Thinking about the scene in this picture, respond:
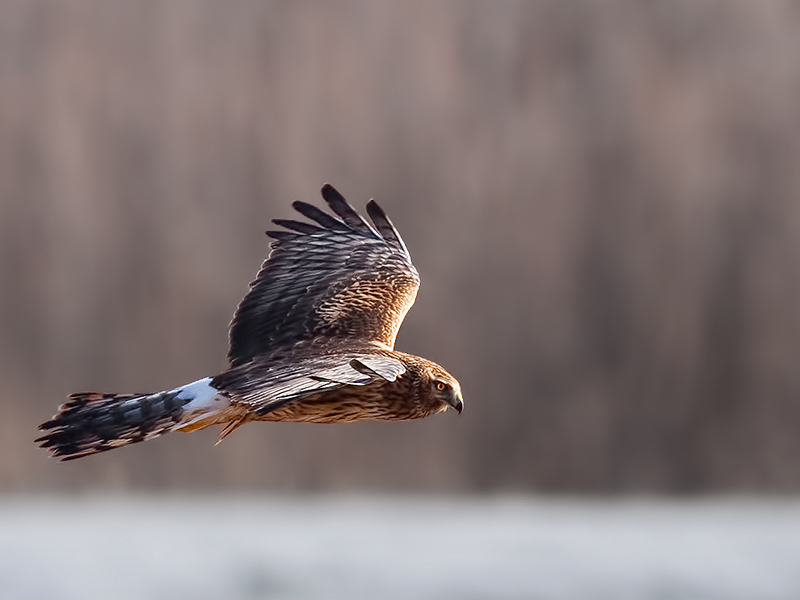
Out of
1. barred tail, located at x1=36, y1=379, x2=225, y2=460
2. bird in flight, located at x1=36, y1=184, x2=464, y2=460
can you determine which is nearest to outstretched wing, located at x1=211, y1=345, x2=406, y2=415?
→ bird in flight, located at x1=36, y1=184, x2=464, y2=460

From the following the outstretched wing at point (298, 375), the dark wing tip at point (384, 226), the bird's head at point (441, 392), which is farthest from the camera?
the dark wing tip at point (384, 226)

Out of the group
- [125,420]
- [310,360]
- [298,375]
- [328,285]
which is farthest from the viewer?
[328,285]

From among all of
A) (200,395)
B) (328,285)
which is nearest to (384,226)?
(328,285)

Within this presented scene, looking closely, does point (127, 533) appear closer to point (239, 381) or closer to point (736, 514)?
point (736, 514)

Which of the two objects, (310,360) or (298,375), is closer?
(298,375)

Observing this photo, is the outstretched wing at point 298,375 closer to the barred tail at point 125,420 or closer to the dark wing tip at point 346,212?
the barred tail at point 125,420

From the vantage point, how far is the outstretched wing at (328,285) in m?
6.20

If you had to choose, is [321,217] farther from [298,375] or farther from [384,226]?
[298,375]

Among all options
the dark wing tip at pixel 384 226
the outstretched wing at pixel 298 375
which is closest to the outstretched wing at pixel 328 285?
the dark wing tip at pixel 384 226

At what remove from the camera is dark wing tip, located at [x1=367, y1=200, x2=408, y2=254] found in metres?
6.98

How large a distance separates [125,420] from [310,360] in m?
0.72

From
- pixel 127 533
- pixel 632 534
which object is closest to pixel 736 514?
pixel 632 534

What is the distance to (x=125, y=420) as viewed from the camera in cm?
523

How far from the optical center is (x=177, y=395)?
5.34 metres
